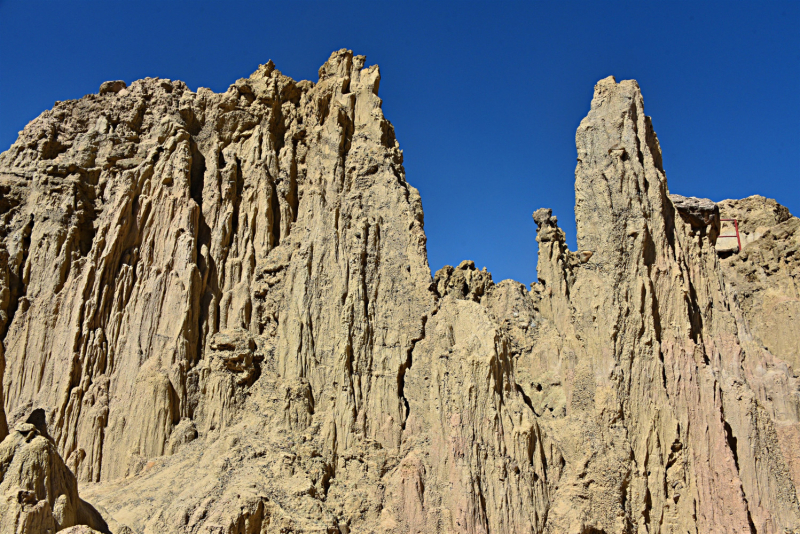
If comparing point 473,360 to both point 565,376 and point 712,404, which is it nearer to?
point 565,376

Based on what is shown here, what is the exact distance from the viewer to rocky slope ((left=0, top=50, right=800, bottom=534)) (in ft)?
64.7

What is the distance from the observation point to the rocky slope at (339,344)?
19.7 metres

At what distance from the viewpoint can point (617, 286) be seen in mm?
22062

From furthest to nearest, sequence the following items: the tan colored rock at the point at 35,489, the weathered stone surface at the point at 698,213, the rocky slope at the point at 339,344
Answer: the weathered stone surface at the point at 698,213 < the rocky slope at the point at 339,344 < the tan colored rock at the point at 35,489

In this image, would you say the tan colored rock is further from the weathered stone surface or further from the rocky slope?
the weathered stone surface

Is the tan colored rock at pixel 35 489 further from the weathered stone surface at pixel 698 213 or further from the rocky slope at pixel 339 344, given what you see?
the weathered stone surface at pixel 698 213

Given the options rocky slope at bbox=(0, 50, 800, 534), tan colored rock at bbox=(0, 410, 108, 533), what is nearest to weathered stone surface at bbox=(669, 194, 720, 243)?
rocky slope at bbox=(0, 50, 800, 534)

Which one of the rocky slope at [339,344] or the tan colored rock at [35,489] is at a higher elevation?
the rocky slope at [339,344]

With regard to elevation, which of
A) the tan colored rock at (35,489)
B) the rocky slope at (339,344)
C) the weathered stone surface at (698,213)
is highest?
the weathered stone surface at (698,213)

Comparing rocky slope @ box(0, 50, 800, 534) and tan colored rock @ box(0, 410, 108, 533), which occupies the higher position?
rocky slope @ box(0, 50, 800, 534)

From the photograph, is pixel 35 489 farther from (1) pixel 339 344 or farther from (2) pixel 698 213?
(2) pixel 698 213

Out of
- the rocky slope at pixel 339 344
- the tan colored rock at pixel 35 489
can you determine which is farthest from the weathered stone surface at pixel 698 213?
the tan colored rock at pixel 35 489

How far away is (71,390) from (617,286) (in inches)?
692

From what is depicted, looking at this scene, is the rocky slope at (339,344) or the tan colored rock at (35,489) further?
the rocky slope at (339,344)
